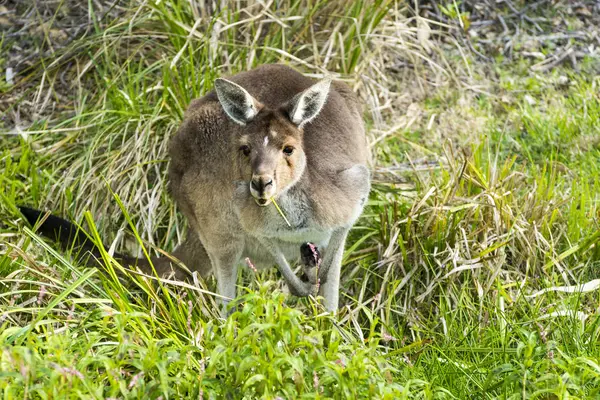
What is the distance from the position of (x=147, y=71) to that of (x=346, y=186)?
1829 mm

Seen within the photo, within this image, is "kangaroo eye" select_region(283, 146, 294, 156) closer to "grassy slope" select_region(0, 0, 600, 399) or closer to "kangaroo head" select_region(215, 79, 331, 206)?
"kangaroo head" select_region(215, 79, 331, 206)

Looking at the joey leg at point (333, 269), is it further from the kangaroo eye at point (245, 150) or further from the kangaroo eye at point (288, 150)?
the kangaroo eye at point (245, 150)

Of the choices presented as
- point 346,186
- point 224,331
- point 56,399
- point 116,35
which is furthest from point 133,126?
point 56,399

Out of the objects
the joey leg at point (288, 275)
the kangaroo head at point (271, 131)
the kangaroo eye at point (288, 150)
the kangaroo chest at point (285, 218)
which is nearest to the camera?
the kangaroo head at point (271, 131)

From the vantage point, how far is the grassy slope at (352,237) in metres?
2.95

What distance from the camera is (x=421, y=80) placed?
640cm

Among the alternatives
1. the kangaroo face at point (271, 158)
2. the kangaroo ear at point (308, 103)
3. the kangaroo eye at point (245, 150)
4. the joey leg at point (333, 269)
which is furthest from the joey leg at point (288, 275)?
the kangaroo ear at point (308, 103)

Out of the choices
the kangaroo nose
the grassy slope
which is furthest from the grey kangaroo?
the grassy slope

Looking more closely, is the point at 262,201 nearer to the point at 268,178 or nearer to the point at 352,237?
the point at 268,178

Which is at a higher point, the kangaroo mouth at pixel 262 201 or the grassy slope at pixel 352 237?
the kangaroo mouth at pixel 262 201

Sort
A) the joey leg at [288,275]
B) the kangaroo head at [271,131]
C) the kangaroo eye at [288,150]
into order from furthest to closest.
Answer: the joey leg at [288,275], the kangaroo eye at [288,150], the kangaroo head at [271,131]

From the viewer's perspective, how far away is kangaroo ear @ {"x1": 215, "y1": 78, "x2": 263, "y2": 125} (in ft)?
13.2

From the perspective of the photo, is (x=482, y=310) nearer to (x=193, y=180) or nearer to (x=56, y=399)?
(x=193, y=180)

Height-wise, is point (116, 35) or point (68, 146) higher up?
point (116, 35)
